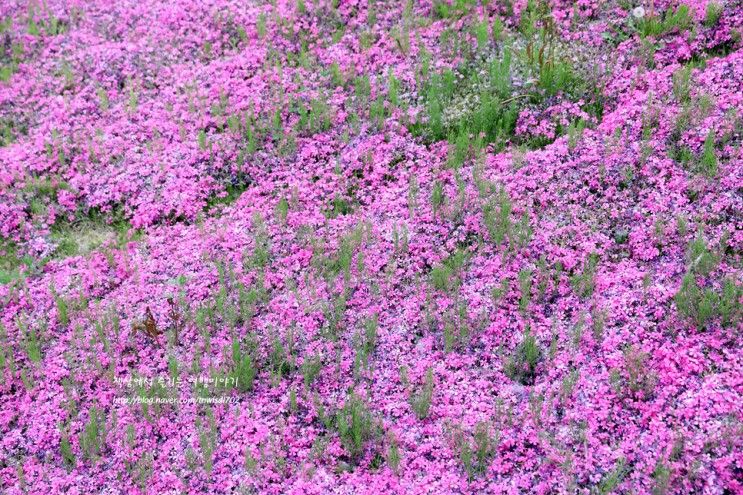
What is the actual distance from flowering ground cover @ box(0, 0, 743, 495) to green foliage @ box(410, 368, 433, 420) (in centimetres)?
9

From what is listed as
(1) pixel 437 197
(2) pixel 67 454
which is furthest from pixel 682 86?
(2) pixel 67 454

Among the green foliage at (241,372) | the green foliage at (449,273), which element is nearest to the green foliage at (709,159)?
the green foliage at (449,273)

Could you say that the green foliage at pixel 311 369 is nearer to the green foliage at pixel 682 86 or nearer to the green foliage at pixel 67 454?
the green foliage at pixel 67 454

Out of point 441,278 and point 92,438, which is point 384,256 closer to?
point 441,278

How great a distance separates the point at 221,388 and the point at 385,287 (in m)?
2.37

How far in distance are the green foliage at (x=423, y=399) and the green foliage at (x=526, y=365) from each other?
0.88 metres

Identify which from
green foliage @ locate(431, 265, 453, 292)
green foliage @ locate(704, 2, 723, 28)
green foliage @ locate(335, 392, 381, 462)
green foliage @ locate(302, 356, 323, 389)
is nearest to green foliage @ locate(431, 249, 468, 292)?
green foliage @ locate(431, 265, 453, 292)

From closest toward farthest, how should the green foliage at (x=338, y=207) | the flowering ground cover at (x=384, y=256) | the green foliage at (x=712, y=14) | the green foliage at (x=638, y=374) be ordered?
the green foliage at (x=638, y=374) < the flowering ground cover at (x=384, y=256) < the green foliage at (x=338, y=207) < the green foliage at (x=712, y=14)

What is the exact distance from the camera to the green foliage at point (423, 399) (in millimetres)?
7023

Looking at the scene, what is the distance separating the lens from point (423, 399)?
7035 mm

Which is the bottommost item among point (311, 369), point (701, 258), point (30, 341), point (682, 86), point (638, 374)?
point (30, 341)

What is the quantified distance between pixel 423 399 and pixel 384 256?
2415 mm

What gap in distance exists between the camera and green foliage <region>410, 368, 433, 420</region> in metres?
7.02

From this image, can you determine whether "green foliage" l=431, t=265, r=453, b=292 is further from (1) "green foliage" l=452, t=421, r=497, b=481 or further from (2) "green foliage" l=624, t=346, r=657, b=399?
(2) "green foliage" l=624, t=346, r=657, b=399
